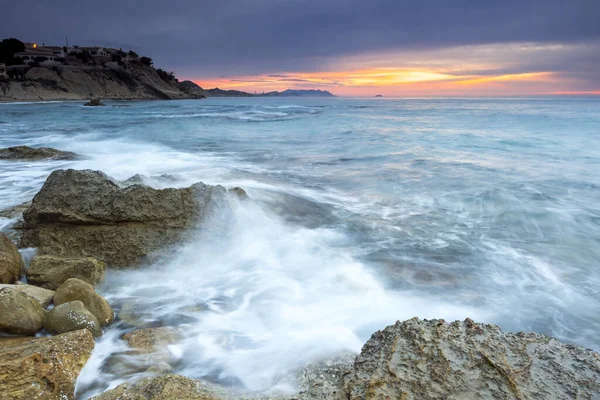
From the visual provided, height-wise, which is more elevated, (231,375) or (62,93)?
(62,93)

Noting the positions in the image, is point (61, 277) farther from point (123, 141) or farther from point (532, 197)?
point (123, 141)

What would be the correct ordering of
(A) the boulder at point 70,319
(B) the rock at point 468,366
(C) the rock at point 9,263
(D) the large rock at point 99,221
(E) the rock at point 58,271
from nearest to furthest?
(B) the rock at point 468,366
(A) the boulder at point 70,319
(C) the rock at point 9,263
(E) the rock at point 58,271
(D) the large rock at point 99,221

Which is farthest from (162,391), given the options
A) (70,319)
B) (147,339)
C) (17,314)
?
(17,314)

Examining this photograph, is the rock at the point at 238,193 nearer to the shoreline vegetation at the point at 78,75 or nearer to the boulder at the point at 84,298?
the boulder at the point at 84,298

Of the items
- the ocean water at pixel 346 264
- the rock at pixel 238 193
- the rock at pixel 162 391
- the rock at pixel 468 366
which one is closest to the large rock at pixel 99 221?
the ocean water at pixel 346 264

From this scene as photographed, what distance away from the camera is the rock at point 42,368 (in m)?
2.27

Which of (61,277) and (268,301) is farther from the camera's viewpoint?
(268,301)

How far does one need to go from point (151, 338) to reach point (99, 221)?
2068 mm

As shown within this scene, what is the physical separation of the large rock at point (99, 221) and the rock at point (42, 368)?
6.14 feet

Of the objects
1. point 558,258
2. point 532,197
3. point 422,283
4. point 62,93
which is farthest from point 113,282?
point 62,93

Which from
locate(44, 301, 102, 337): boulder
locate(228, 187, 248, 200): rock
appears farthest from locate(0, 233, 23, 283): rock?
locate(228, 187, 248, 200): rock

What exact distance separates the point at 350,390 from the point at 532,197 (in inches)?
310

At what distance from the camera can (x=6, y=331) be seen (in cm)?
302

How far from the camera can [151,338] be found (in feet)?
10.9
